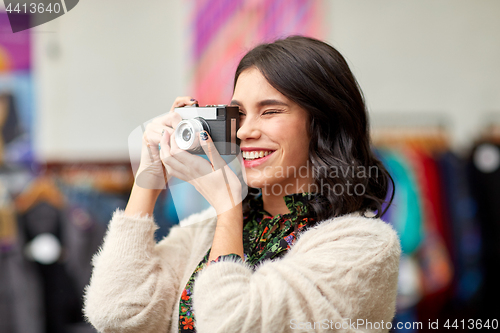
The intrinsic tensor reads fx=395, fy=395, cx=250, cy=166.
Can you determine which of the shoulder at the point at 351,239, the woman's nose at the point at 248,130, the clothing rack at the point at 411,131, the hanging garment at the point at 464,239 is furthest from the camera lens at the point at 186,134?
the hanging garment at the point at 464,239

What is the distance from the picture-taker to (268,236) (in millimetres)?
894

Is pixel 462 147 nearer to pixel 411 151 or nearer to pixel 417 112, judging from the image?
pixel 417 112

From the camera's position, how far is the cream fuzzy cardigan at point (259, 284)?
0.67m

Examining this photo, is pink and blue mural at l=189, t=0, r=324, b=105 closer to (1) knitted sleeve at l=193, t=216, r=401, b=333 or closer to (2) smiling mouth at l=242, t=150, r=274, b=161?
(2) smiling mouth at l=242, t=150, r=274, b=161

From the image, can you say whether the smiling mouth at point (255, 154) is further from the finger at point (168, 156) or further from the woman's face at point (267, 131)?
the finger at point (168, 156)

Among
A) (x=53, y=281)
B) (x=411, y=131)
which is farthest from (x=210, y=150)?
(x=411, y=131)

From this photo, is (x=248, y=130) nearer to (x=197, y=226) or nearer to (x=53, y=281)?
(x=197, y=226)

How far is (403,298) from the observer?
172 centimetres

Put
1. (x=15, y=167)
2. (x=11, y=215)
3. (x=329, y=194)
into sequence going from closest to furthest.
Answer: (x=329, y=194) → (x=11, y=215) → (x=15, y=167)

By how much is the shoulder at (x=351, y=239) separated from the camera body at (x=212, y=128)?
0.24 m

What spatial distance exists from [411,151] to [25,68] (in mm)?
1988

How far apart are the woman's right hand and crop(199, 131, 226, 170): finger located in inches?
3.9

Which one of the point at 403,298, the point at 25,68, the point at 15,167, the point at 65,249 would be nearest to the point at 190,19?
the point at 25,68

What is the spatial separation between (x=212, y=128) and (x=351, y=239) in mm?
360
